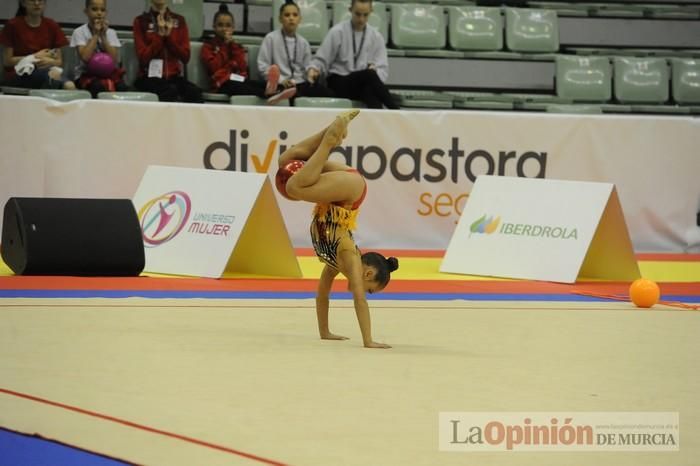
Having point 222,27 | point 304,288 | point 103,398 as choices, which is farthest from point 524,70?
point 103,398

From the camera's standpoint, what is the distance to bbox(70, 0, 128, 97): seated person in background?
11.3m

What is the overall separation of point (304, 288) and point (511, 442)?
419 centimetres

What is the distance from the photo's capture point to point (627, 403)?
4.43m

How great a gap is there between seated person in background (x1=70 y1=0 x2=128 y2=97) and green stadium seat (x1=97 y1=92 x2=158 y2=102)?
27 cm

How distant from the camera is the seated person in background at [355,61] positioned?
38.9 feet

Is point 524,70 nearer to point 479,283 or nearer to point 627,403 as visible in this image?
point 479,283

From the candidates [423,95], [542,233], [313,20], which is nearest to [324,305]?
[542,233]

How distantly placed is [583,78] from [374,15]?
2.45 meters

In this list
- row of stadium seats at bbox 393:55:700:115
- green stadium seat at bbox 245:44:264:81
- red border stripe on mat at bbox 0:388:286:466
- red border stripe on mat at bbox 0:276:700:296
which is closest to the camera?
red border stripe on mat at bbox 0:388:286:466

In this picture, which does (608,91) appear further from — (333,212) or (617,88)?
(333,212)

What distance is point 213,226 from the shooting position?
8.60 metres

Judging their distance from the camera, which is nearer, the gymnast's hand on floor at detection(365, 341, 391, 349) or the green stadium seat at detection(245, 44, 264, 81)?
the gymnast's hand on floor at detection(365, 341, 391, 349)

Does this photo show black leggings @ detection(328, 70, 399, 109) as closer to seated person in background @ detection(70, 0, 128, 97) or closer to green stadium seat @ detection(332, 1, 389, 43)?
green stadium seat @ detection(332, 1, 389, 43)

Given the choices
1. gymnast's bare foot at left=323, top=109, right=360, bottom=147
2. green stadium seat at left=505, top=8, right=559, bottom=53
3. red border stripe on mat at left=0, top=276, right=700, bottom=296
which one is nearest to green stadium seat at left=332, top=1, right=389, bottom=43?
green stadium seat at left=505, top=8, right=559, bottom=53
